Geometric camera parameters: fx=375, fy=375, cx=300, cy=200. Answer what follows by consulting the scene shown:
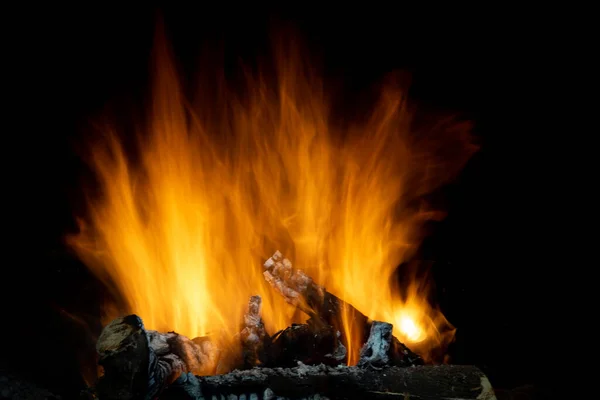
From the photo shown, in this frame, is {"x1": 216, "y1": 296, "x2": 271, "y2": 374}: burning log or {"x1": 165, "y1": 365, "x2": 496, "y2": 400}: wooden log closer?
{"x1": 165, "y1": 365, "x2": 496, "y2": 400}: wooden log

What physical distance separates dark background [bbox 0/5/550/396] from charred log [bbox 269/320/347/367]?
5.88 ft

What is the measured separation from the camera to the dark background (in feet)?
14.0

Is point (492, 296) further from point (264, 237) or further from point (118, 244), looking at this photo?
point (118, 244)

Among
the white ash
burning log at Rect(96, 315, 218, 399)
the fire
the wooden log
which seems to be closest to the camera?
burning log at Rect(96, 315, 218, 399)

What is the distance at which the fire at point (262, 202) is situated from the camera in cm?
459

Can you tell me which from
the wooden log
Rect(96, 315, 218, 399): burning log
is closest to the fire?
the wooden log

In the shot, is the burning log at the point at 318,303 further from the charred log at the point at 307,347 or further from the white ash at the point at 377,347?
the charred log at the point at 307,347

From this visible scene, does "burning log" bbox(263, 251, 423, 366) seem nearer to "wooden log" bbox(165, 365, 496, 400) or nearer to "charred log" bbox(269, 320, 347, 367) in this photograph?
"charred log" bbox(269, 320, 347, 367)

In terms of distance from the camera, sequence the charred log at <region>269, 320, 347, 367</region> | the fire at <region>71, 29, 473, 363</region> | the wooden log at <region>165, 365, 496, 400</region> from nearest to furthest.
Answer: the wooden log at <region>165, 365, 496, 400</region>, the charred log at <region>269, 320, 347, 367</region>, the fire at <region>71, 29, 473, 363</region>

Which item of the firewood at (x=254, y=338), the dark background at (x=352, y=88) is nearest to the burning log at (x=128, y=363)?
the firewood at (x=254, y=338)

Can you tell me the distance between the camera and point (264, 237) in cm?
543

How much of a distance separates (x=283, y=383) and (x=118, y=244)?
2947 millimetres

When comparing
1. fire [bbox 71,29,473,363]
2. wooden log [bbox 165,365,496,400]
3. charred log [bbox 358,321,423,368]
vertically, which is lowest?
wooden log [bbox 165,365,496,400]

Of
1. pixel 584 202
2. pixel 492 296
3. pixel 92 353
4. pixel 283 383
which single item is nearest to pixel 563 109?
pixel 584 202
